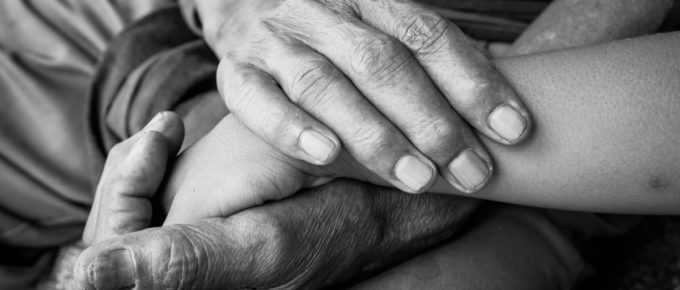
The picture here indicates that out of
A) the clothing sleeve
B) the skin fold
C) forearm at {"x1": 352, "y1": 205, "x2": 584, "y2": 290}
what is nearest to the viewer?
the skin fold

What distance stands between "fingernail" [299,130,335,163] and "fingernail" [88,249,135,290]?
21 cm

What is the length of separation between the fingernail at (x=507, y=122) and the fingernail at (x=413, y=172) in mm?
87

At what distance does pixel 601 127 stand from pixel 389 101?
236 mm

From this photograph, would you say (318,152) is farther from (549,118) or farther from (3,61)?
(3,61)

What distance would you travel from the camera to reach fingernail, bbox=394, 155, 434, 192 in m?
0.66

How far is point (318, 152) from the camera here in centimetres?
66

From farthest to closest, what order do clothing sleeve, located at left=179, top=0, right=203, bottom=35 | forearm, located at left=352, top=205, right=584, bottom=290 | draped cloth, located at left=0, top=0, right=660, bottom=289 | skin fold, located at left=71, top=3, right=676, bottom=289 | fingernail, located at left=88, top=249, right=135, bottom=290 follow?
clothing sleeve, located at left=179, top=0, right=203, bottom=35, draped cloth, located at left=0, top=0, right=660, bottom=289, forearm, located at left=352, top=205, right=584, bottom=290, skin fold, located at left=71, top=3, right=676, bottom=289, fingernail, located at left=88, top=249, right=135, bottom=290

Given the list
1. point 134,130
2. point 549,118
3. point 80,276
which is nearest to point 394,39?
point 549,118

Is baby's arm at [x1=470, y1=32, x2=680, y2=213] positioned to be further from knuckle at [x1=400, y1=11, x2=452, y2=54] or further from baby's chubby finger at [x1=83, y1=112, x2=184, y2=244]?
baby's chubby finger at [x1=83, y1=112, x2=184, y2=244]

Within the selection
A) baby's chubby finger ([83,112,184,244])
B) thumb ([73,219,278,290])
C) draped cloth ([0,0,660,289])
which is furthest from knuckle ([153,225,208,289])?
draped cloth ([0,0,660,289])

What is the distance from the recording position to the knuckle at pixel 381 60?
679 millimetres

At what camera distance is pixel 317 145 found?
66 centimetres

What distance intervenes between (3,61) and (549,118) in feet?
3.41

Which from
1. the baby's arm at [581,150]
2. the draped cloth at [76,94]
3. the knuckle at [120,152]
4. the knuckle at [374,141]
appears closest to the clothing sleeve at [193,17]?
the draped cloth at [76,94]
